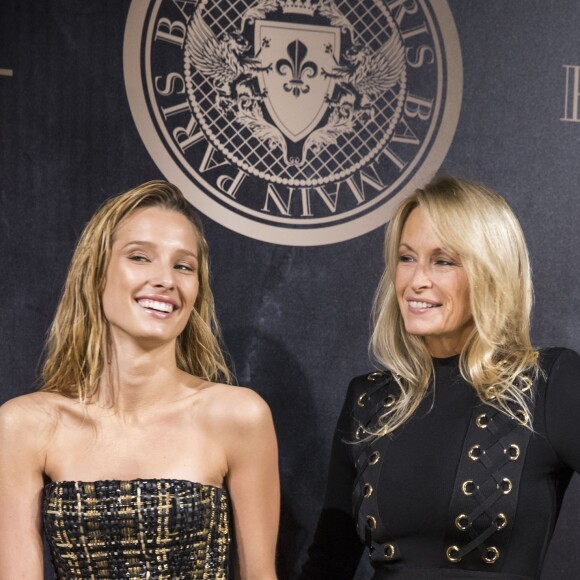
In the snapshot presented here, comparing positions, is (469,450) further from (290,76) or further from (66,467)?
(290,76)

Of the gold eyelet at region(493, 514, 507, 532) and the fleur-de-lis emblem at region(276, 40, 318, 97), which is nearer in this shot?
the gold eyelet at region(493, 514, 507, 532)

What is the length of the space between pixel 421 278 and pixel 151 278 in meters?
0.63

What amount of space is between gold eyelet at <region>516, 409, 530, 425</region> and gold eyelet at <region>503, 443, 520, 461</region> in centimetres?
6

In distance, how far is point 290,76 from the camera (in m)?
2.70

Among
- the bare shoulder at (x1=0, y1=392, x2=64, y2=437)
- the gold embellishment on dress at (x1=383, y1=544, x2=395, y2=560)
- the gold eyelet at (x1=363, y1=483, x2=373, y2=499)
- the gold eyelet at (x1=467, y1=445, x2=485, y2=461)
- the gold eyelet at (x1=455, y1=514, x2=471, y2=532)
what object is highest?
the bare shoulder at (x1=0, y1=392, x2=64, y2=437)

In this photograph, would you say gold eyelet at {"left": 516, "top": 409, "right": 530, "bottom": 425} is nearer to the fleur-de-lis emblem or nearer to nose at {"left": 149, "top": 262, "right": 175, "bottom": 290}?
nose at {"left": 149, "top": 262, "right": 175, "bottom": 290}

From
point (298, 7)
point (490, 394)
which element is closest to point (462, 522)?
point (490, 394)

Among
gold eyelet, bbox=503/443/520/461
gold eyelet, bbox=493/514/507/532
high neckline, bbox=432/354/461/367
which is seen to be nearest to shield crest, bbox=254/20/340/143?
high neckline, bbox=432/354/461/367

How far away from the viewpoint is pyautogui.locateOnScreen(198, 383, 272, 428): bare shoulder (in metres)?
2.38

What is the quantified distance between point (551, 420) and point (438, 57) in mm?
1118

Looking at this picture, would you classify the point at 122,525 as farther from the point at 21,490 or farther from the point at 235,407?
the point at 235,407

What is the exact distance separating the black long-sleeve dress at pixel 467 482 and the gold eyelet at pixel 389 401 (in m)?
0.07

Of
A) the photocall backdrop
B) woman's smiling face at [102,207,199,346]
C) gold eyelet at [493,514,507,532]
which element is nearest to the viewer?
gold eyelet at [493,514,507,532]

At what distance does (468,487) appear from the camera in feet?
7.25
